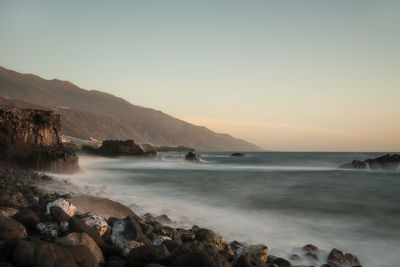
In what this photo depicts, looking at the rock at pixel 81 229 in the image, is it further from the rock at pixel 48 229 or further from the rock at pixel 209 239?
the rock at pixel 209 239

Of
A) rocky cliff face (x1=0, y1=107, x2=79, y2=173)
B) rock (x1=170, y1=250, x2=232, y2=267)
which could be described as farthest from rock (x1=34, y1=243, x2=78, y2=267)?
rocky cliff face (x1=0, y1=107, x2=79, y2=173)

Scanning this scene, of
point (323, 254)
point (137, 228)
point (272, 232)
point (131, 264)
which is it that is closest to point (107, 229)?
point (137, 228)

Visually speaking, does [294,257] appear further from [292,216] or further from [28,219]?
[28,219]

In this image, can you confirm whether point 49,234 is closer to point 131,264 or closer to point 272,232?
point 131,264

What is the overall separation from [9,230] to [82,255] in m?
1.23

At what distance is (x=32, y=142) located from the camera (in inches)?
772

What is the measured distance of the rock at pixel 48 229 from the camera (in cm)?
478

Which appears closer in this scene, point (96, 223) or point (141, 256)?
point (141, 256)

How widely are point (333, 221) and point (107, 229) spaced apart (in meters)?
8.01

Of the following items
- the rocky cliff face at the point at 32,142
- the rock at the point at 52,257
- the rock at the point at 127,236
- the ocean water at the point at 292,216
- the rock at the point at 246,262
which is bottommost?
the ocean water at the point at 292,216

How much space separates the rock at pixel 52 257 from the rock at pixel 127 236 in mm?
1482

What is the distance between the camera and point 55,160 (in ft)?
59.8

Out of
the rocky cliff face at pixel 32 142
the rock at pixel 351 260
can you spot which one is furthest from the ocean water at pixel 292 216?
the rocky cliff face at pixel 32 142

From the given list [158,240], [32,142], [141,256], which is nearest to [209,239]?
[158,240]
